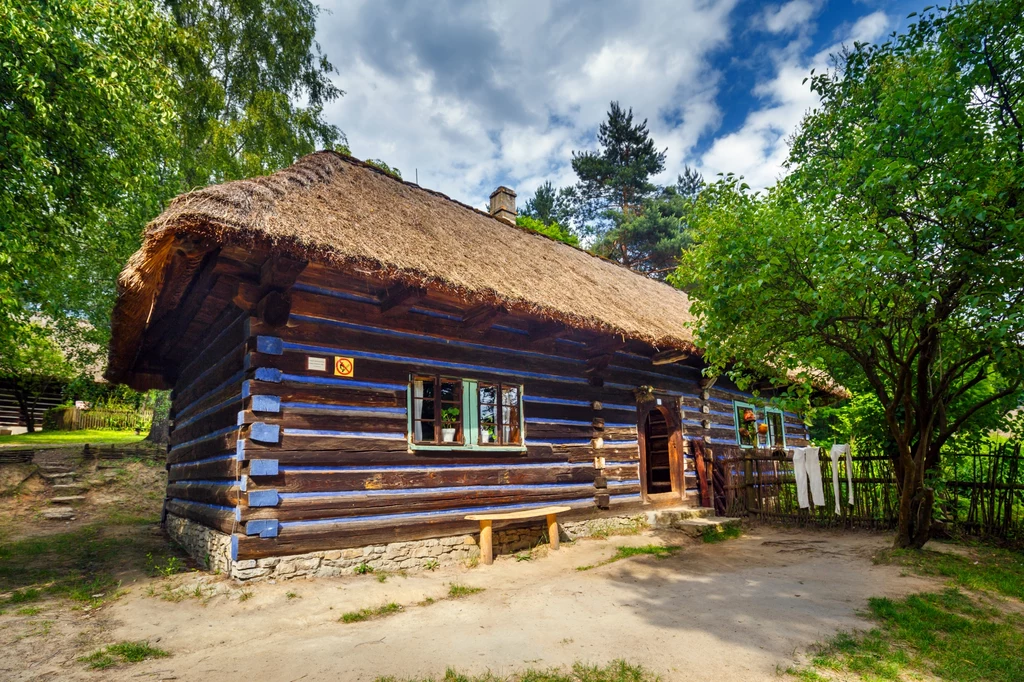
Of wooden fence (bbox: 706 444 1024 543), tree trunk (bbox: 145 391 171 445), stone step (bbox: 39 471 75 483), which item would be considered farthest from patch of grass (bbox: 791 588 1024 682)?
tree trunk (bbox: 145 391 171 445)

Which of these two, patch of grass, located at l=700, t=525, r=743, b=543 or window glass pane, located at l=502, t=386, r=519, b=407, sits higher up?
window glass pane, located at l=502, t=386, r=519, b=407

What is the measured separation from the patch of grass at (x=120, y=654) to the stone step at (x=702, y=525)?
6679 mm

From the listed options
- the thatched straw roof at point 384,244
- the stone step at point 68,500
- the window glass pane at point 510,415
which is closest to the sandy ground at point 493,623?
the window glass pane at point 510,415

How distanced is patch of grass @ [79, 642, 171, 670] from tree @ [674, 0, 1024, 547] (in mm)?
5680

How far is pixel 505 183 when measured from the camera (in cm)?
1182

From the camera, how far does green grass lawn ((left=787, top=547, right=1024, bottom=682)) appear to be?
3336 mm

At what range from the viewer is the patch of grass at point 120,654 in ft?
11.7

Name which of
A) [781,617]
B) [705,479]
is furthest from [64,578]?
[705,479]

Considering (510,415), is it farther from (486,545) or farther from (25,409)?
(25,409)

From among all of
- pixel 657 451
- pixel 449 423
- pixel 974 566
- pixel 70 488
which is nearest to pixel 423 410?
pixel 449 423

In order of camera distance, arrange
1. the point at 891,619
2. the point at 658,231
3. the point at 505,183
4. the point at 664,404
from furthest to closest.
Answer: the point at 658,231
the point at 505,183
the point at 664,404
the point at 891,619

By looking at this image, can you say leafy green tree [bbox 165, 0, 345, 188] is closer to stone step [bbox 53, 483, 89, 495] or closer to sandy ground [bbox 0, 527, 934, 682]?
stone step [bbox 53, 483, 89, 495]

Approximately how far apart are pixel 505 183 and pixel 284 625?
956cm

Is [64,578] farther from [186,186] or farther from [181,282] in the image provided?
[186,186]
